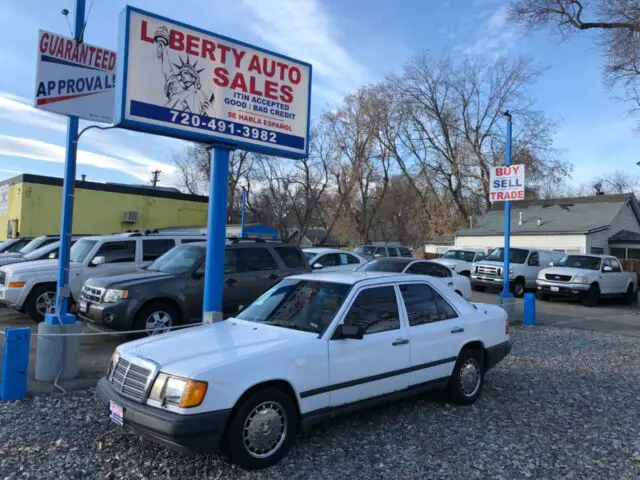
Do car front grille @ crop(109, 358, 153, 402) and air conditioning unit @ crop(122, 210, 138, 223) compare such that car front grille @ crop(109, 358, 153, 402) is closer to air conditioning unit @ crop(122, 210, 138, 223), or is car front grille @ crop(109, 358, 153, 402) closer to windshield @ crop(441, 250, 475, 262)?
A: windshield @ crop(441, 250, 475, 262)

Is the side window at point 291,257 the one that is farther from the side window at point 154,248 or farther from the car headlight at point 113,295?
the car headlight at point 113,295

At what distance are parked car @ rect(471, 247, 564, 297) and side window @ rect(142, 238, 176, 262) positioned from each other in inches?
520

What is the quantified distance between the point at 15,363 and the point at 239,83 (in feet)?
15.0

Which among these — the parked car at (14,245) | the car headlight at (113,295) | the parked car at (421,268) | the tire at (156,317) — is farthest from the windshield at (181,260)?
the parked car at (14,245)

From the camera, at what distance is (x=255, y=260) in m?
10.0

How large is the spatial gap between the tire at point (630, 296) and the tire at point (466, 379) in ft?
53.5

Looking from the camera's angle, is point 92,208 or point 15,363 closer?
point 15,363

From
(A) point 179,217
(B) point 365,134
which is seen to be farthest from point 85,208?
(B) point 365,134

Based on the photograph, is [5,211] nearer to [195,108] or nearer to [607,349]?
[195,108]

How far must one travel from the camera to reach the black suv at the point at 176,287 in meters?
8.29

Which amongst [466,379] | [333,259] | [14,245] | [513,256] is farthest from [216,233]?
[513,256]

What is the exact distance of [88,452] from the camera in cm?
440

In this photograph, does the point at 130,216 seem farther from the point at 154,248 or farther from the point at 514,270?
the point at 514,270

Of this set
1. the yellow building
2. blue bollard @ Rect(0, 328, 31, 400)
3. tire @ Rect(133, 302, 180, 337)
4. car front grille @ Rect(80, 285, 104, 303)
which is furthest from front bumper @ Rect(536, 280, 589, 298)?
the yellow building
